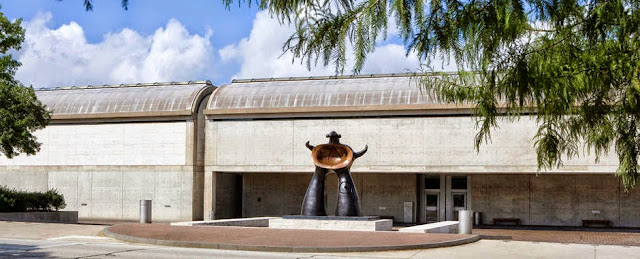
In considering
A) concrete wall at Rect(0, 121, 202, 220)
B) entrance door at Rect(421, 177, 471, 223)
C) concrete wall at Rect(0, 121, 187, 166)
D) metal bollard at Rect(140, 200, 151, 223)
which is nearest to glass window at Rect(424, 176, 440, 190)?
entrance door at Rect(421, 177, 471, 223)

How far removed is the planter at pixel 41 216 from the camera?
2962cm

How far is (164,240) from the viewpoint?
63.9ft

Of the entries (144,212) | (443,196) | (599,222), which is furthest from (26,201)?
(599,222)

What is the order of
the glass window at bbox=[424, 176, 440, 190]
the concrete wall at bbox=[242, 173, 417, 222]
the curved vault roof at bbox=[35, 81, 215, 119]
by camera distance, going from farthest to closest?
the curved vault roof at bbox=[35, 81, 215, 119]
the glass window at bbox=[424, 176, 440, 190]
the concrete wall at bbox=[242, 173, 417, 222]

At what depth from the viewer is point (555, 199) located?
36406 mm

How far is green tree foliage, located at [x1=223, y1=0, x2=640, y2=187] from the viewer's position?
5539 mm

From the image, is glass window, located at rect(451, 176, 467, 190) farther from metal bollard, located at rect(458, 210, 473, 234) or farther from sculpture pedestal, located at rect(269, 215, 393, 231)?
metal bollard, located at rect(458, 210, 473, 234)

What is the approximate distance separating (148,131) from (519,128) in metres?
19.2

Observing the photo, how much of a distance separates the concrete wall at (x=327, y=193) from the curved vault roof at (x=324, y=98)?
4.27m

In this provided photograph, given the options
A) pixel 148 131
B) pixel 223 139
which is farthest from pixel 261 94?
pixel 148 131

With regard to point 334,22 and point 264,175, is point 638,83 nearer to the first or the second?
point 334,22

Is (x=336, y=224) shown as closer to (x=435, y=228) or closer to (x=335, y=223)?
(x=335, y=223)

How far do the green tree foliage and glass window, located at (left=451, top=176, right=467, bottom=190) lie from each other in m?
30.8

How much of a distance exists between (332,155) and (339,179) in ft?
3.32
